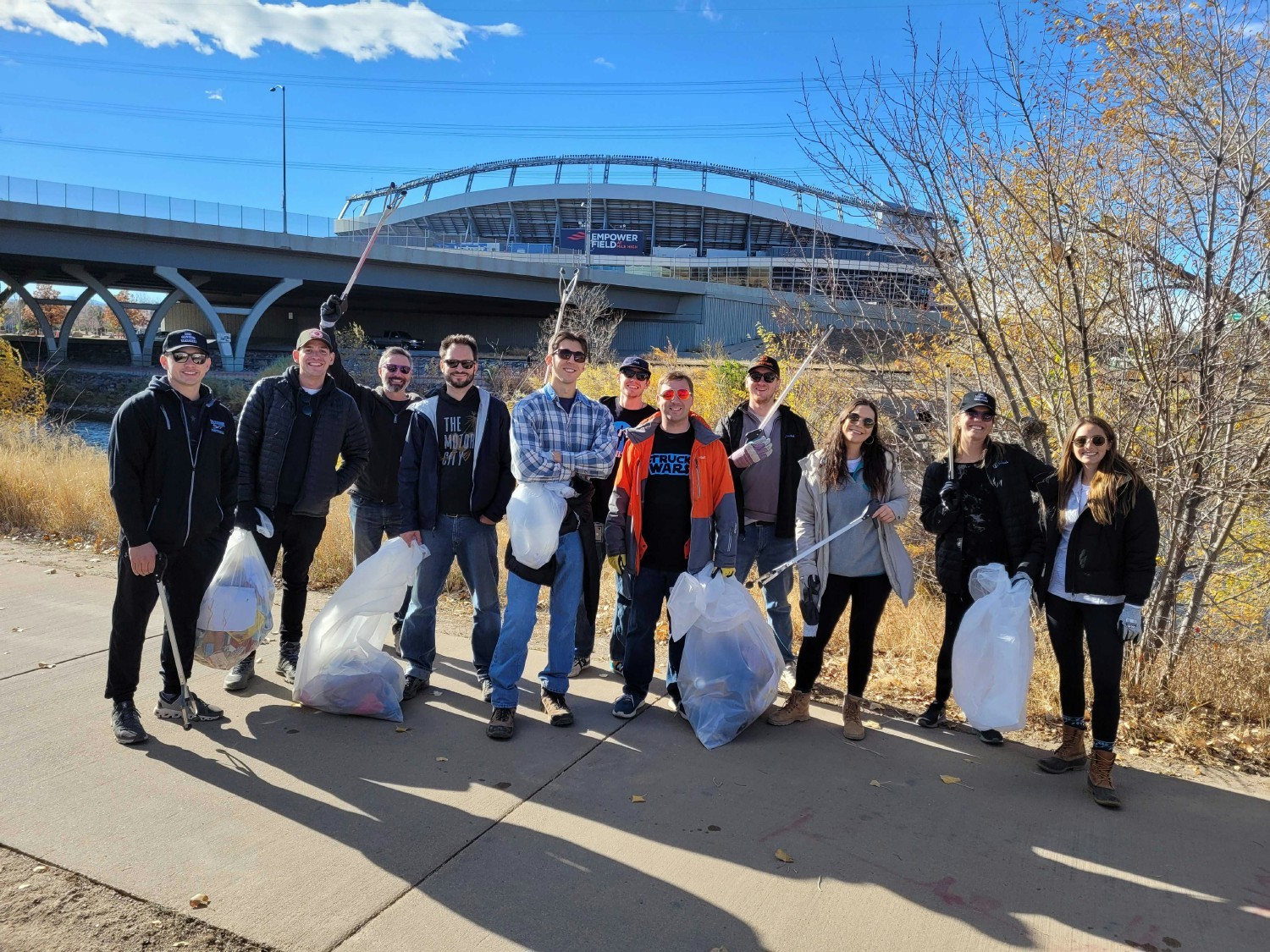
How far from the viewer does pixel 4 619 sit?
18.7 ft

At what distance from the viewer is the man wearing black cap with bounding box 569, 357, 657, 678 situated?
15.6 feet

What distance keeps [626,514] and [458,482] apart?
0.92 meters

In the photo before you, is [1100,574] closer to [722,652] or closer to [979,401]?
[979,401]

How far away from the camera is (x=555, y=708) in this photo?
14.2 ft

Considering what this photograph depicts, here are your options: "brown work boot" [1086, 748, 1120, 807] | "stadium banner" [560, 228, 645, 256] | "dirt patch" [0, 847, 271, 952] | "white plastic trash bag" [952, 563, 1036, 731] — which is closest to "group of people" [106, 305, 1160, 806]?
"brown work boot" [1086, 748, 1120, 807]

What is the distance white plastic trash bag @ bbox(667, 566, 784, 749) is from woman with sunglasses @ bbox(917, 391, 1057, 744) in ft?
3.12

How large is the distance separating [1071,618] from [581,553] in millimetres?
2347

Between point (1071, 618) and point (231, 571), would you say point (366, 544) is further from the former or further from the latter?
point (1071, 618)

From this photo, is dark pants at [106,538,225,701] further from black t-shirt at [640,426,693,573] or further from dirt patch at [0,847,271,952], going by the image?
black t-shirt at [640,426,693,573]

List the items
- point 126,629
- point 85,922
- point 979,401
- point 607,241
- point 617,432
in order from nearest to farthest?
point 85,922 → point 126,629 → point 979,401 → point 617,432 → point 607,241

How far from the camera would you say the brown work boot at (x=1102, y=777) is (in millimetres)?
3613

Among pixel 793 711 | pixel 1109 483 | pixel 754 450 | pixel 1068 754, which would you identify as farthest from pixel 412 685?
pixel 1109 483

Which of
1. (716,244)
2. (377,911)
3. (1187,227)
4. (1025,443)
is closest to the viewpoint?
(377,911)

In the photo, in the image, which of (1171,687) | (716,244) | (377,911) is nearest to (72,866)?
(377,911)
